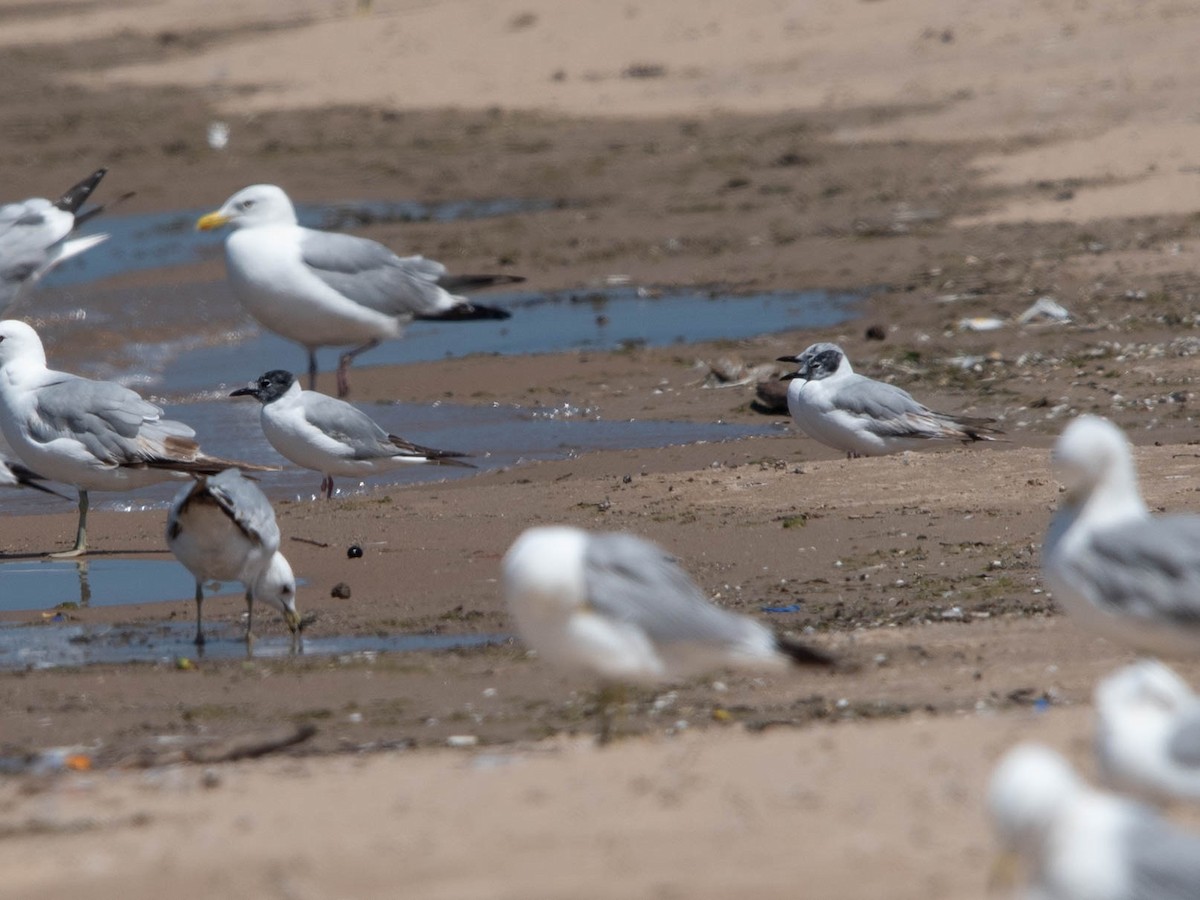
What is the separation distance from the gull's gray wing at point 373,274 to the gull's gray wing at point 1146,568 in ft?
25.5

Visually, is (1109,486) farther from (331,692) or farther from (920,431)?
(920,431)

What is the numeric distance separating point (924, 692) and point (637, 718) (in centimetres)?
90

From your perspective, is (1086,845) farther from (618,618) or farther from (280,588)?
(280,588)

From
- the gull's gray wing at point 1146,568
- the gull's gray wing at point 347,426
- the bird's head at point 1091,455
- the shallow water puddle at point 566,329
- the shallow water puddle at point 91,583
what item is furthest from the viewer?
the shallow water puddle at point 566,329

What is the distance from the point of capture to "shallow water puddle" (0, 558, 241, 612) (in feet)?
28.0

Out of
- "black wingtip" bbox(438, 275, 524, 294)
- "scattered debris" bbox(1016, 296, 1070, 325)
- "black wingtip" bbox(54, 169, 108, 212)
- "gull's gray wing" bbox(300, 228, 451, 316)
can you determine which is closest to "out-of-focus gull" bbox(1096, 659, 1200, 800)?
"scattered debris" bbox(1016, 296, 1070, 325)

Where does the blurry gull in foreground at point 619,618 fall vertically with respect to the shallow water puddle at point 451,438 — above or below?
above

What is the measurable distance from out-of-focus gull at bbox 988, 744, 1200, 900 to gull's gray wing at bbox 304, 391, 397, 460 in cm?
699

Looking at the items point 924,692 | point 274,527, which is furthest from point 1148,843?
point 274,527

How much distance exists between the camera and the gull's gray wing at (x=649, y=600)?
546 centimetres

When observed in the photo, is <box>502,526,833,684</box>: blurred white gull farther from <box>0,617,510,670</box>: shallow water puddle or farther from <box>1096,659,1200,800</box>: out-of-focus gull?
<box>0,617,510,670</box>: shallow water puddle

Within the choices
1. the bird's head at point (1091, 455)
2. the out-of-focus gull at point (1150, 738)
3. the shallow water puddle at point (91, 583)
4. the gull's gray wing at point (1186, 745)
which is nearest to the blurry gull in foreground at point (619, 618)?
the bird's head at point (1091, 455)

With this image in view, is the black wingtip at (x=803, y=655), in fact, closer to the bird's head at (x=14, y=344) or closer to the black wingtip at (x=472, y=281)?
the bird's head at (x=14, y=344)

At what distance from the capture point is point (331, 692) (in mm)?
6906
